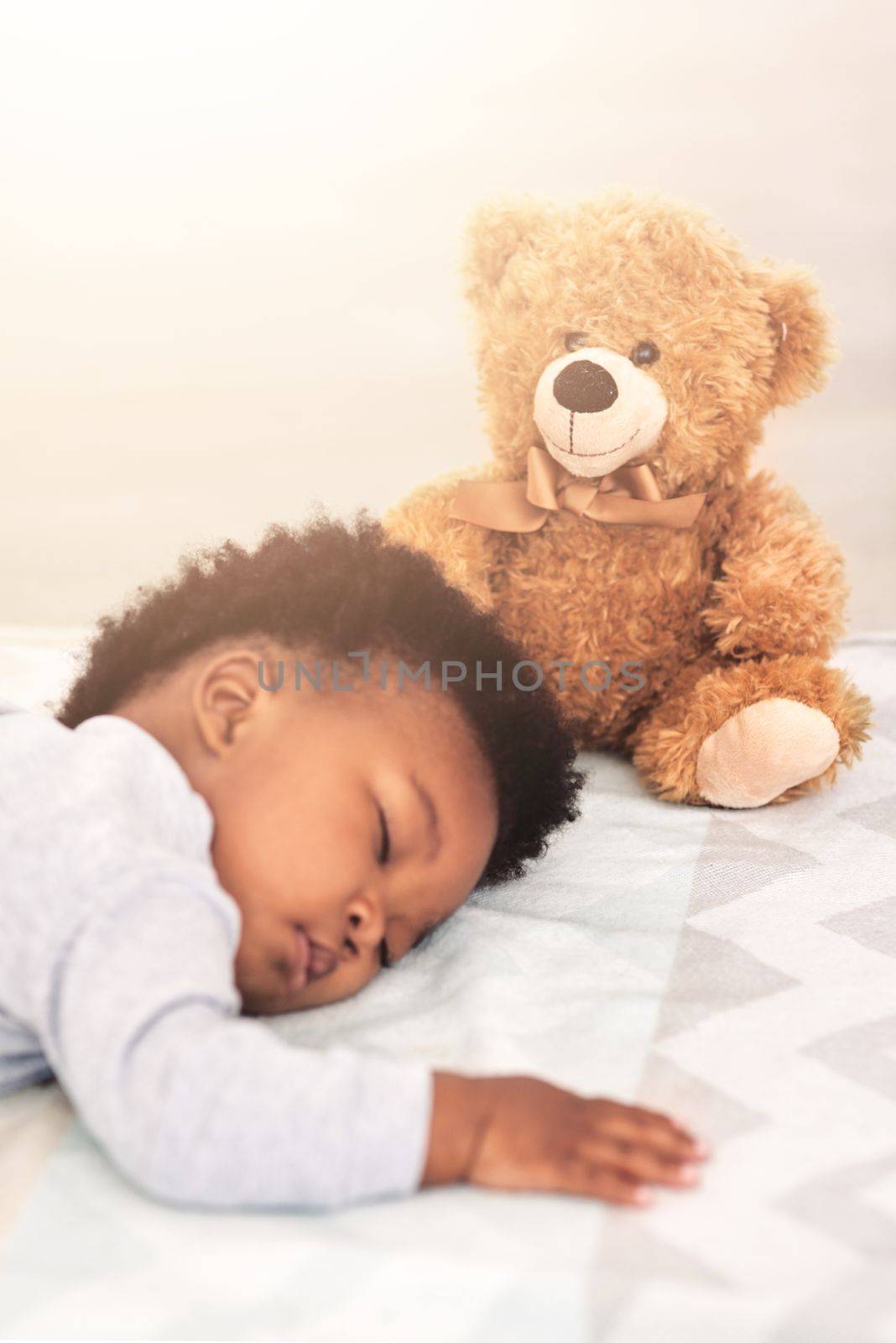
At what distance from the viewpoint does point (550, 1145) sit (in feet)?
1.85

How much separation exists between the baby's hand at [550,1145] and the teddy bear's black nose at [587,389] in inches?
26.1

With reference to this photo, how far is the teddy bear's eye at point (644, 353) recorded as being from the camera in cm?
113

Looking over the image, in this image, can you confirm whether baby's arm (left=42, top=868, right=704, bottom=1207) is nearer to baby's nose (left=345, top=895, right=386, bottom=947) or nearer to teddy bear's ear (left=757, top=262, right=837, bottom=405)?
baby's nose (left=345, top=895, right=386, bottom=947)

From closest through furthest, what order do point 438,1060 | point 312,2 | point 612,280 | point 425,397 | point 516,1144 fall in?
point 516,1144, point 438,1060, point 612,280, point 312,2, point 425,397

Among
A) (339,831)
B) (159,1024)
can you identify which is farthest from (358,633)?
(159,1024)

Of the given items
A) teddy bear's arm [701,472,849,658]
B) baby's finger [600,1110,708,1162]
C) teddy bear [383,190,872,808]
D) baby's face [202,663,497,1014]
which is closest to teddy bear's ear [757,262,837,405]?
teddy bear [383,190,872,808]

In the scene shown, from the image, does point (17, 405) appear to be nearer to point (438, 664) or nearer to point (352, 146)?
point (352, 146)

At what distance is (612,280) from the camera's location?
1.14m

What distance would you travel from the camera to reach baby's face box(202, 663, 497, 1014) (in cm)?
72

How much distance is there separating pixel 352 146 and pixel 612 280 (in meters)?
0.85

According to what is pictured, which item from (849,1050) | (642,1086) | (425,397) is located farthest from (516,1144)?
(425,397)

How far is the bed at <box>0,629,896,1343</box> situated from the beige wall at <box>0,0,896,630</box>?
1.11 metres

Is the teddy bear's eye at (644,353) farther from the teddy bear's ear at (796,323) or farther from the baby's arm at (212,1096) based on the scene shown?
the baby's arm at (212,1096)

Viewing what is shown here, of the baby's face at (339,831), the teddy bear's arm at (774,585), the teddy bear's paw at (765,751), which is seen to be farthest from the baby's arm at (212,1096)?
the teddy bear's arm at (774,585)
